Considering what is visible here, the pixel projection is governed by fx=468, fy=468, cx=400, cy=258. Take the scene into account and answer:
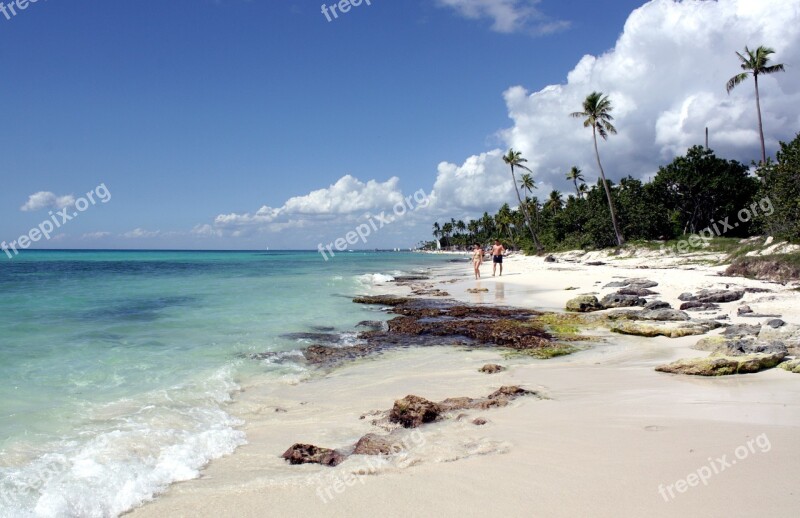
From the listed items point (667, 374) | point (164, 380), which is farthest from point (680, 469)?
point (164, 380)

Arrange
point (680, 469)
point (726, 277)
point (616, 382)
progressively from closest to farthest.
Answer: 1. point (680, 469)
2. point (616, 382)
3. point (726, 277)

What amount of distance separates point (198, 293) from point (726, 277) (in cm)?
2635

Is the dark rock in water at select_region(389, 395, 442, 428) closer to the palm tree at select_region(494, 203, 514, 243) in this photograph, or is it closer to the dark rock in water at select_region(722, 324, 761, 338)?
the dark rock in water at select_region(722, 324, 761, 338)

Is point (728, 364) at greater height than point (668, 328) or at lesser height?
greater

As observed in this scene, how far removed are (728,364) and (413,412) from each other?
473 cm

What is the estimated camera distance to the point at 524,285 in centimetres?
2511

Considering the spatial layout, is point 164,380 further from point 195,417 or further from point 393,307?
point 393,307

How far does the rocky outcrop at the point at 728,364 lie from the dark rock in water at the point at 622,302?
7647 millimetres

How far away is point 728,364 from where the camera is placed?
6773 millimetres

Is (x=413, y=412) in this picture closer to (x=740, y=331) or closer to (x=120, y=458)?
(x=120, y=458)

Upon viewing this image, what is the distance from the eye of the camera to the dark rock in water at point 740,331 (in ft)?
29.2


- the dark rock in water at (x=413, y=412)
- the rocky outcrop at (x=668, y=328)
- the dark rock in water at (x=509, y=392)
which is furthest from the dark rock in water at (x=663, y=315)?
the dark rock in water at (x=413, y=412)

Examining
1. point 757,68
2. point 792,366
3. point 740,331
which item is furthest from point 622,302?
point 757,68

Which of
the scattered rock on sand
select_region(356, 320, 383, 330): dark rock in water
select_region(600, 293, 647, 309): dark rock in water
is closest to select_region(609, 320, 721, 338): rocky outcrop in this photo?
the scattered rock on sand
